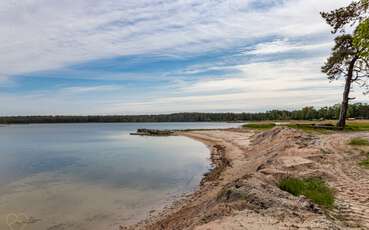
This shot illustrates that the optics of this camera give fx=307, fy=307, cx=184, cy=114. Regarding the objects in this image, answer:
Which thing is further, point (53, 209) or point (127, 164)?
point (127, 164)

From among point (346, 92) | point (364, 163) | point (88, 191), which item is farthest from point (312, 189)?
point (346, 92)

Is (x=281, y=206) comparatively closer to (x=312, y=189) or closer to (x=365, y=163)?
(x=312, y=189)

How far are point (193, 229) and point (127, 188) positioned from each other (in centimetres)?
1080

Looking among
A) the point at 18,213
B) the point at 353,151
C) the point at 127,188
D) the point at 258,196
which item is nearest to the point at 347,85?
the point at 353,151

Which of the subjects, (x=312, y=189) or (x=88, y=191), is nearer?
(x=312, y=189)

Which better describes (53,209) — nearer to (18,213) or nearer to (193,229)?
(18,213)

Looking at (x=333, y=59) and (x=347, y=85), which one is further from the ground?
(x=333, y=59)

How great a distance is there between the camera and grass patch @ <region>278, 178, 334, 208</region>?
27.3 feet

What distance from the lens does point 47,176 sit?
21406 millimetres

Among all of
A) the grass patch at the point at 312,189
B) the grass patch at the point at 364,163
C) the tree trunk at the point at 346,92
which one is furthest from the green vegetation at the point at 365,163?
the tree trunk at the point at 346,92

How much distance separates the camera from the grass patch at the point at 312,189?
833 centimetres

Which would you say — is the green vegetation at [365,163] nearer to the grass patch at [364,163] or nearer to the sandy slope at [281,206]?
the grass patch at [364,163]

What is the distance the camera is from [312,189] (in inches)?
375

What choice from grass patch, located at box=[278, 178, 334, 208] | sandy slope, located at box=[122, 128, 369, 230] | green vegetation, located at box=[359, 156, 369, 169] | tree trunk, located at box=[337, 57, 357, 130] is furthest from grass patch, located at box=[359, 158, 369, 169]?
tree trunk, located at box=[337, 57, 357, 130]
